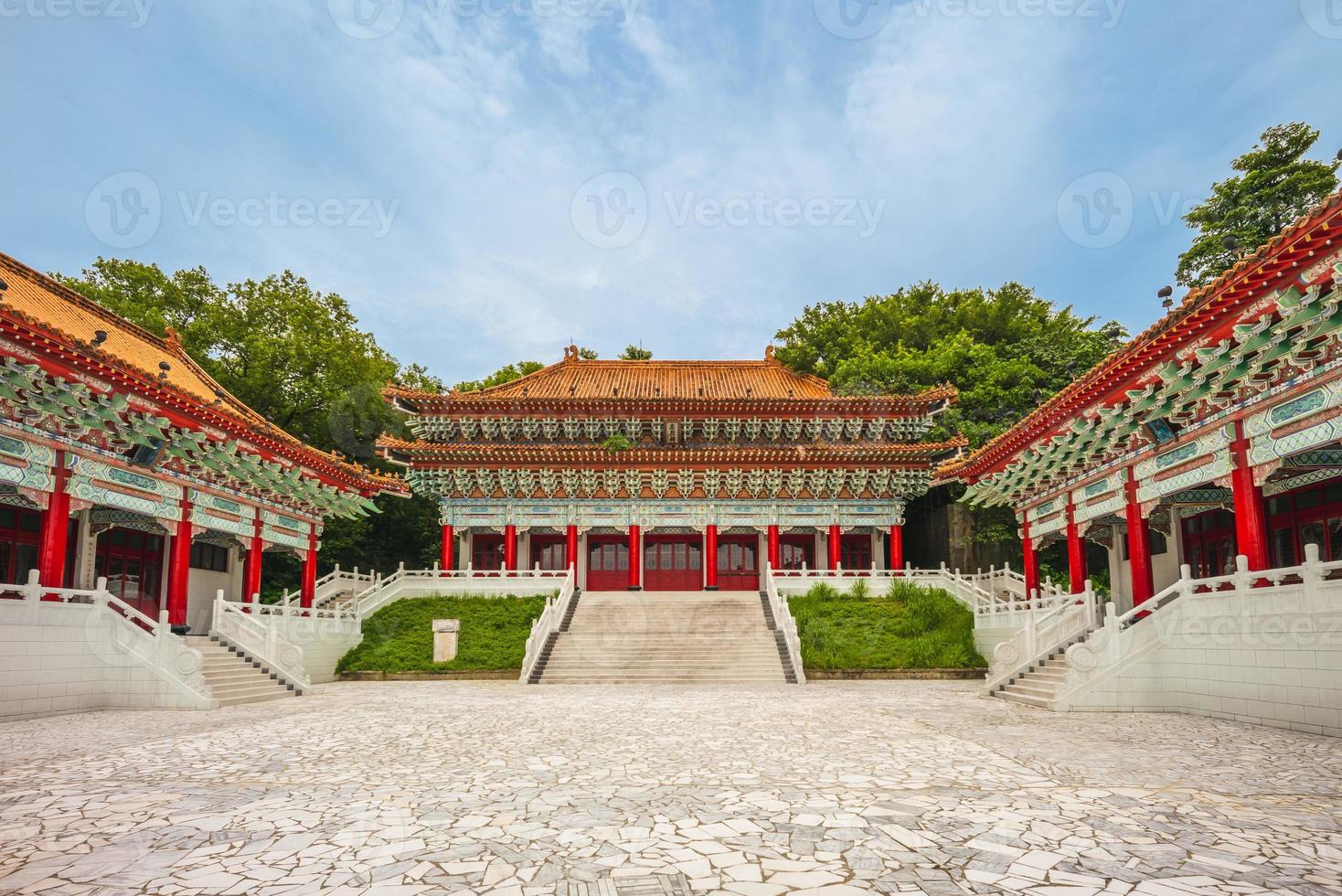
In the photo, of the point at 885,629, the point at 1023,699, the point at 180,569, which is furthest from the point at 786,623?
the point at 180,569

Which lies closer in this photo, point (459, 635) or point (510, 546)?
point (459, 635)

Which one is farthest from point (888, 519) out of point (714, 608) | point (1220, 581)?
point (1220, 581)

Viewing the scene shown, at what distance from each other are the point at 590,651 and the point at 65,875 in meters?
14.7

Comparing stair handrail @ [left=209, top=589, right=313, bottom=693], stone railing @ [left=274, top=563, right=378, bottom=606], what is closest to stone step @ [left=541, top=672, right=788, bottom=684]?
stair handrail @ [left=209, top=589, right=313, bottom=693]

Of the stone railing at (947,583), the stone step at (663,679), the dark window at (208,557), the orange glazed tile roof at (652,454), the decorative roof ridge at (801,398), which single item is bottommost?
the stone step at (663,679)

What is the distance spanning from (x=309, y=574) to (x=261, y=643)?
6.12 m

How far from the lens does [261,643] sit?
16094 mm

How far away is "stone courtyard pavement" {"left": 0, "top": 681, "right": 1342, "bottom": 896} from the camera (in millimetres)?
4523

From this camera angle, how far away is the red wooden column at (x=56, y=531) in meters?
13.0

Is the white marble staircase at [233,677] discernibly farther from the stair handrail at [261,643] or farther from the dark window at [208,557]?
the dark window at [208,557]

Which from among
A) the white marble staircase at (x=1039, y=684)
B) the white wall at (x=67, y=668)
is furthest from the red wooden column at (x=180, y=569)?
the white marble staircase at (x=1039, y=684)

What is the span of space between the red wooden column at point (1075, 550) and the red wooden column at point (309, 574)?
19211 mm

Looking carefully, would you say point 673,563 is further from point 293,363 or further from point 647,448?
point 293,363

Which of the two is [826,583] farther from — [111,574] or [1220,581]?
[111,574]
